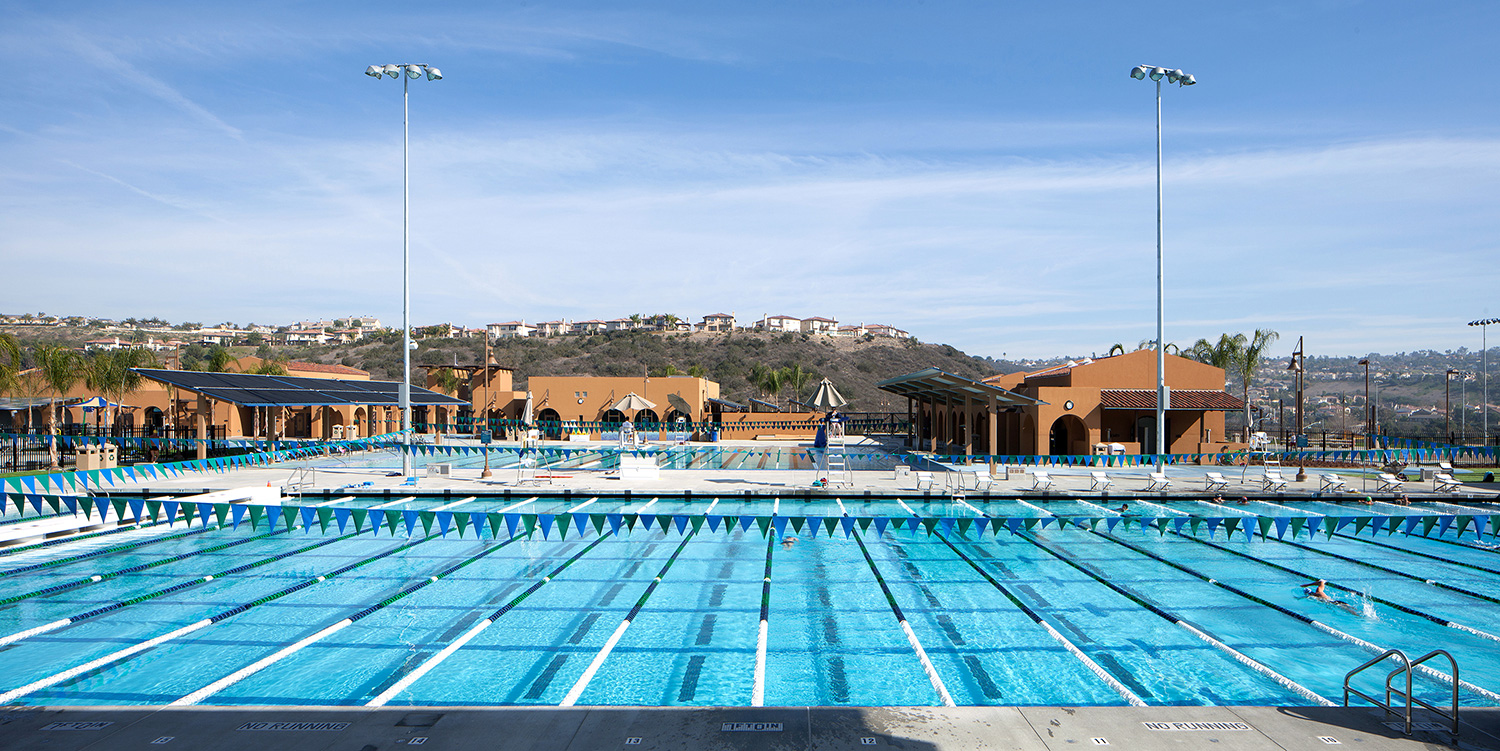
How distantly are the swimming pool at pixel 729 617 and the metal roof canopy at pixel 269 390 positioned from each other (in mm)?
11204

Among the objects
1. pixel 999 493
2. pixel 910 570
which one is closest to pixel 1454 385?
pixel 999 493

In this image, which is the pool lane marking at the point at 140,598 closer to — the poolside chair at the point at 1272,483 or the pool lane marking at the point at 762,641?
the pool lane marking at the point at 762,641

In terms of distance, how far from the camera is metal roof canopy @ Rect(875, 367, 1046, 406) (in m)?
25.8

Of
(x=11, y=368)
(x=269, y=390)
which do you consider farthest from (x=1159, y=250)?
(x=11, y=368)

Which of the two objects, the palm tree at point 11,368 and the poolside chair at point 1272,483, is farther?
the palm tree at point 11,368

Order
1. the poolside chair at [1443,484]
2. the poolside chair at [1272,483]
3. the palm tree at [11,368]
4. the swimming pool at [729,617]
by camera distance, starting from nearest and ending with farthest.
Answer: the swimming pool at [729,617] → the poolside chair at [1443,484] → the poolside chair at [1272,483] → the palm tree at [11,368]

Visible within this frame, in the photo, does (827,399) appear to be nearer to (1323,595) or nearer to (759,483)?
(759,483)

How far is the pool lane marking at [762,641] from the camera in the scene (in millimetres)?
7988

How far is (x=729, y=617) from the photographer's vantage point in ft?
35.2

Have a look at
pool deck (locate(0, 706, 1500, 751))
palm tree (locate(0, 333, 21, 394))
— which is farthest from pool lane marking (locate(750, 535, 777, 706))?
palm tree (locate(0, 333, 21, 394))

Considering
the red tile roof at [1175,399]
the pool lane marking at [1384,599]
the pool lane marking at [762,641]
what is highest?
the red tile roof at [1175,399]

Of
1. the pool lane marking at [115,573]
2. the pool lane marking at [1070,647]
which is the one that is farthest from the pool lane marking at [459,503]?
the pool lane marking at [1070,647]

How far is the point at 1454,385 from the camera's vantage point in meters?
119

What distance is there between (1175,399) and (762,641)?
1087 inches
